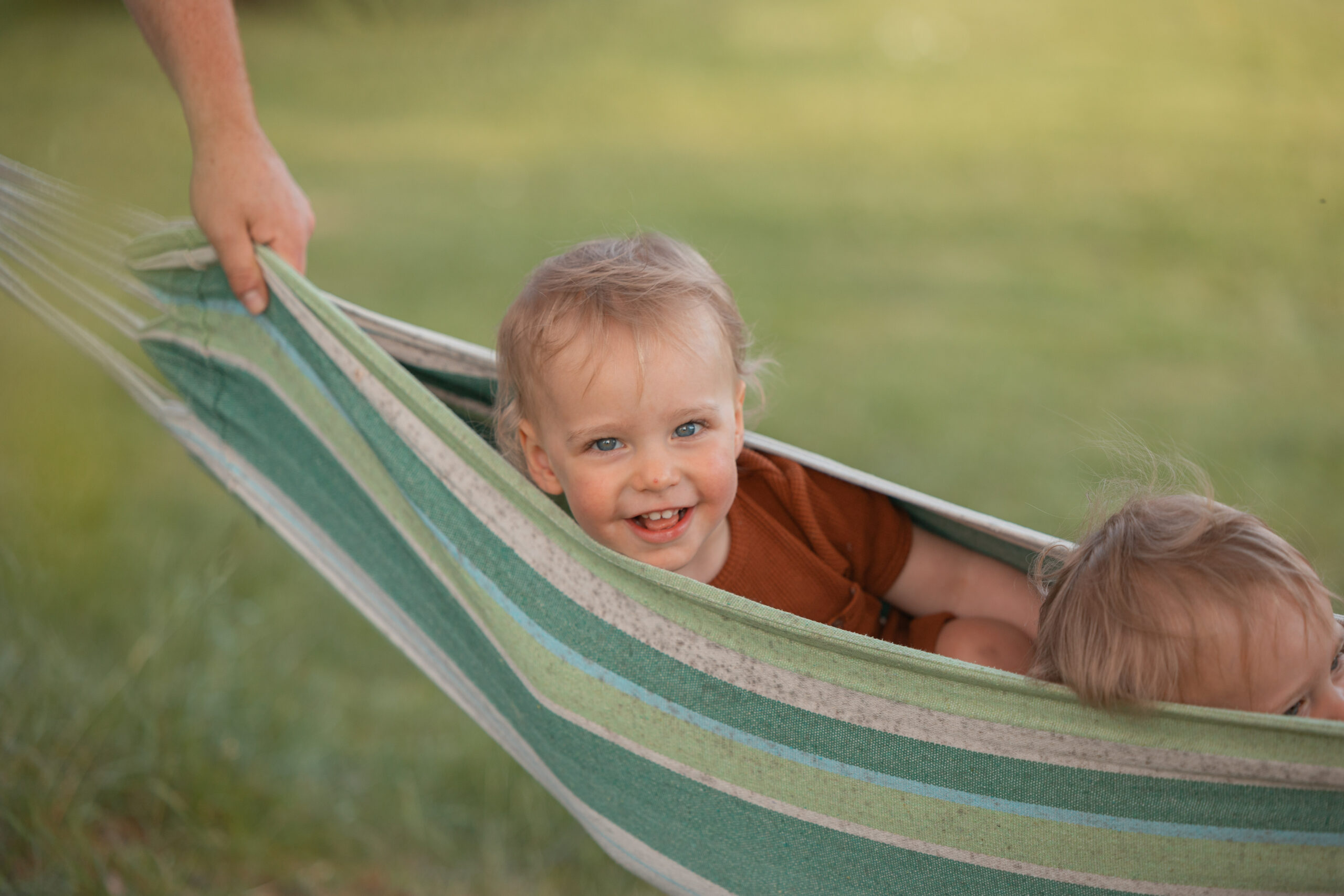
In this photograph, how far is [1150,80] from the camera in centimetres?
916

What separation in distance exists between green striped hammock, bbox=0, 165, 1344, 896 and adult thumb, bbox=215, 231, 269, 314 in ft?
0.09

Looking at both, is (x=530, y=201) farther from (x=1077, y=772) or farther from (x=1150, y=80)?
(x=1077, y=772)

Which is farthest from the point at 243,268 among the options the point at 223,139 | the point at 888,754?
the point at 888,754

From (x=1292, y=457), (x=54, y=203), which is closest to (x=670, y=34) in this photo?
(x=1292, y=457)

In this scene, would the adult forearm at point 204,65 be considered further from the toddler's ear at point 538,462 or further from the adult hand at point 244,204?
the toddler's ear at point 538,462

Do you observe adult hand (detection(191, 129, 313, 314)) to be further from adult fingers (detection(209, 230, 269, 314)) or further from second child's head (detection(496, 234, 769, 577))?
second child's head (detection(496, 234, 769, 577))

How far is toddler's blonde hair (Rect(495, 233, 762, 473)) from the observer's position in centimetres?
154

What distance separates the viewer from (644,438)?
1531 millimetres

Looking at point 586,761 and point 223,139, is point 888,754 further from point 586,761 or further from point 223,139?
point 223,139

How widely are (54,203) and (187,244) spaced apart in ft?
0.86

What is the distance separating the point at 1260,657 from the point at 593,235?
3.64 metres

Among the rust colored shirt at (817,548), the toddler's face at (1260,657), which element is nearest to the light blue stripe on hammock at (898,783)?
the toddler's face at (1260,657)

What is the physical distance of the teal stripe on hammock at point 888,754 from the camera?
1.12m

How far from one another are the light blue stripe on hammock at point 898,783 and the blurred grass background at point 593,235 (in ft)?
1.64
